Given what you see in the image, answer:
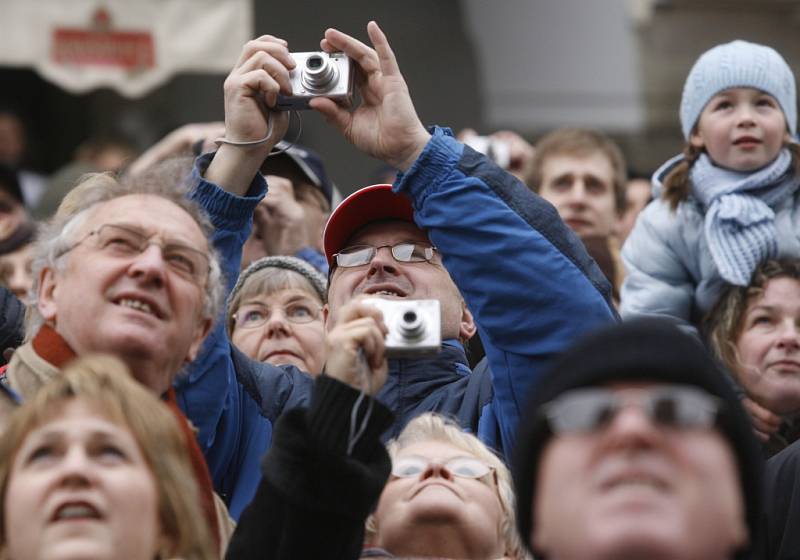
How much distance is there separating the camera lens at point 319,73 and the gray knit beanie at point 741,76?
6.84 ft

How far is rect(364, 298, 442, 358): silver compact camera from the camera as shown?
4.12 meters

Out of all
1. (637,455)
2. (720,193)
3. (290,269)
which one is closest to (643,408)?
(637,455)

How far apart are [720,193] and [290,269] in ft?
4.65

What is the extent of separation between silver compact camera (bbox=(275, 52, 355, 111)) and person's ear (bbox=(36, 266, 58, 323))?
753 mm

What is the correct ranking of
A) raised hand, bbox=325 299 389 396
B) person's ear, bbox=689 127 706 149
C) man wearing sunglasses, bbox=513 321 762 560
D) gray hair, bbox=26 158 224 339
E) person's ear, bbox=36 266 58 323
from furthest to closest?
person's ear, bbox=689 127 706 149 < gray hair, bbox=26 158 224 339 < person's ear, bbox=36 266 58 323 < raised hand, bbox=325 299 389 396 < man wearing sunglasses, bbox=513 321 762 560

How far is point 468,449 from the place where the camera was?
15.4 feet

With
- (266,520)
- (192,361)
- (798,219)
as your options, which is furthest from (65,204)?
(798,219)

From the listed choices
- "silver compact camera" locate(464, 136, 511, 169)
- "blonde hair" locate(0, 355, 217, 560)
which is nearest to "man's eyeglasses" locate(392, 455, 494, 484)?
"blonde hair" locate(0, 355, 217, 560)

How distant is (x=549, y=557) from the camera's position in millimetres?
3471

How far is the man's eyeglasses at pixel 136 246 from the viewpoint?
4.56 meters

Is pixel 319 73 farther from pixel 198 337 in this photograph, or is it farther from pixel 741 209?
pixel 741 209

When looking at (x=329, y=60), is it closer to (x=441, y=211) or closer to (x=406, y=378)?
(x=441, y=211)

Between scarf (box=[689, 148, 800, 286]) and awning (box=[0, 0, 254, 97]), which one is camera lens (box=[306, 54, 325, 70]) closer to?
scarf (box=[689, 148, 800, 286])

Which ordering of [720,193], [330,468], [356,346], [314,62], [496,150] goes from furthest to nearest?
[496,150]
[720,193]
[314,62]
[356,346]
[330,468]
